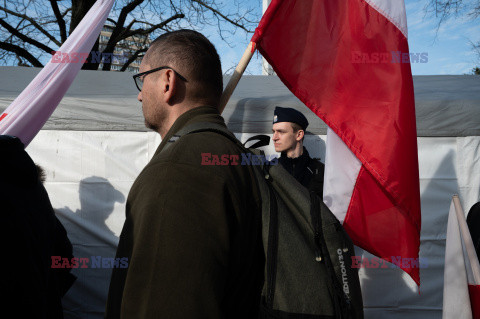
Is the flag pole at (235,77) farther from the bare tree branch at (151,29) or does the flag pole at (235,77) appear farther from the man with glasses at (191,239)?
the bare tree branch at (151,29)

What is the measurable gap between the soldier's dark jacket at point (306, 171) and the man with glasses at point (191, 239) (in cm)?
241

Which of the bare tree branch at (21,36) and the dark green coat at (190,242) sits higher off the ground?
the bare tree branch at (21,36)

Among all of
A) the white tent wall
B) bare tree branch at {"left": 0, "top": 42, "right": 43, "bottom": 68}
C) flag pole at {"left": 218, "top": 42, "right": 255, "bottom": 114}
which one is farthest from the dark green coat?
bare tree branch at {"left": 0, "top": 42, "right": 43, "bottom": 68}

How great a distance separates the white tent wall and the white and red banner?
1348mm

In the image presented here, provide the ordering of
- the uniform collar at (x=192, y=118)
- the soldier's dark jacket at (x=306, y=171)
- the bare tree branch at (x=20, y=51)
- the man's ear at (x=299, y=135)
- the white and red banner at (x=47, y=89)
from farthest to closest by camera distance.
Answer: the bare tree branch at (x=20, y=51)
the man's ear at (x=299, y=135)
the soldier's dark jacket at (x=306, y=171)
the white and red banner at (x=47, y=89)
the uniform collar at (x=192, y=118)

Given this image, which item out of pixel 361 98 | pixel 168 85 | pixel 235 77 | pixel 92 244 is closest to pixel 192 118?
pixel 168 85

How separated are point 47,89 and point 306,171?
2.24 meters

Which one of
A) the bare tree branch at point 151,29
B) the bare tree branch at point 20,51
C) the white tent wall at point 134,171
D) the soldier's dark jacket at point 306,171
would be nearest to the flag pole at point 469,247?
the soldier's dark jacket at point 306,171

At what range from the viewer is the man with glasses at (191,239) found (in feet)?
2.84

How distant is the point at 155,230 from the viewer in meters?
0.89

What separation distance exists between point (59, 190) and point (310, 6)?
3.09 meters

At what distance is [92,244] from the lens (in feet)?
12.9

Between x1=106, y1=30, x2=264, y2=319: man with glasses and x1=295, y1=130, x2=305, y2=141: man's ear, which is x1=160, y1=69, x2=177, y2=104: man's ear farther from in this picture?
x1=295, y1=130, x2=305, y2=141: man's ear

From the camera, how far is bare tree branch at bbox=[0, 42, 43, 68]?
889 centimetres
